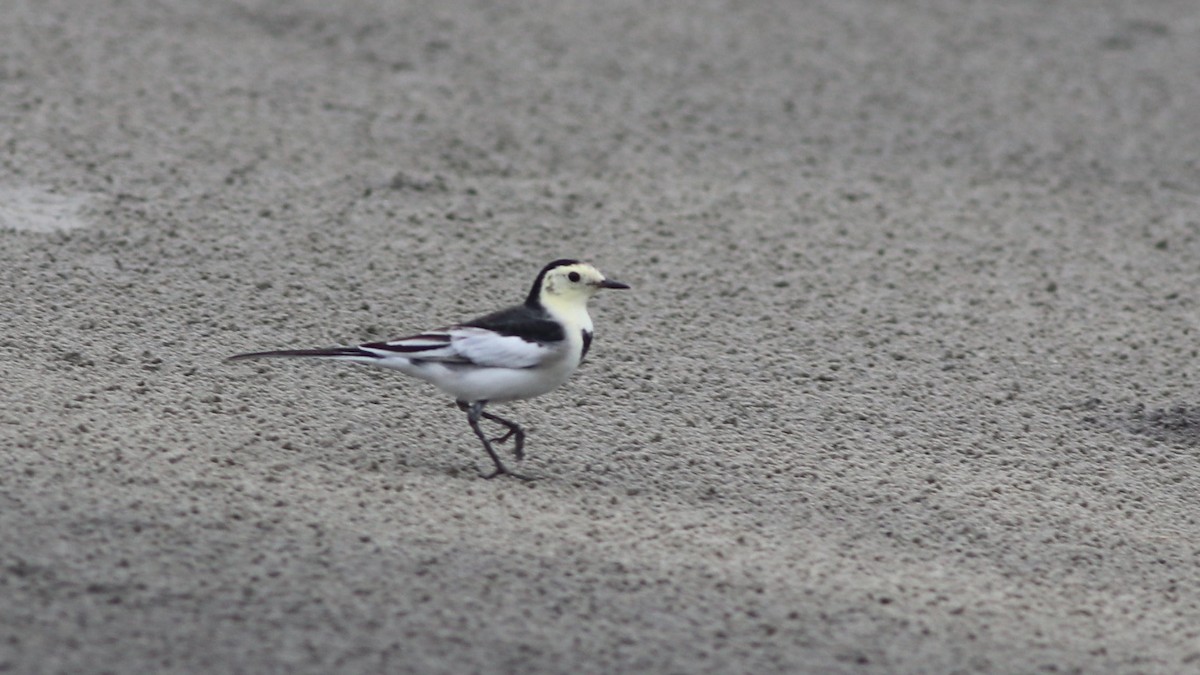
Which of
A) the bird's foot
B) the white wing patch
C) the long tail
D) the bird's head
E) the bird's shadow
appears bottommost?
the bird's foot

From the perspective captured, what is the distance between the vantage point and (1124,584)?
4.87 m

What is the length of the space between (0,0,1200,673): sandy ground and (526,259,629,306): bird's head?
21.6 inches

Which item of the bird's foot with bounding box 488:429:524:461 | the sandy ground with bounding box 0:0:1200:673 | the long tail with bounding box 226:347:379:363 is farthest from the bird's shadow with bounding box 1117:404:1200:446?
the long tail with bounding box 226:347:379:363

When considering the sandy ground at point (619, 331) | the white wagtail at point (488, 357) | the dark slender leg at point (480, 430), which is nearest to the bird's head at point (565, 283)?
the white wagtail at point (488, 357)

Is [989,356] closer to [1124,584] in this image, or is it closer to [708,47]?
[1124,584]

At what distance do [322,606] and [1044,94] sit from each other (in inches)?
295

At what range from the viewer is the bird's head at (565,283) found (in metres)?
Result: 5.39

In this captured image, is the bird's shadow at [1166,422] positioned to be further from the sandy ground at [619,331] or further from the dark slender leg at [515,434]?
the dark slender leg at [515,434]

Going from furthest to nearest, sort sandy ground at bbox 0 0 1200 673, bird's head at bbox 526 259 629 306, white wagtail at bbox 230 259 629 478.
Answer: bird's head at bbox 526 259 629 306 < white wagtail at bbox 230 259 629 478 < sandy ground at bbox 0 0 1200 673

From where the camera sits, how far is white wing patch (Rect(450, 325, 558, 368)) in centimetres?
516

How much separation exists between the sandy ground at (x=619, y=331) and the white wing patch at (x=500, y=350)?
40 centimetres

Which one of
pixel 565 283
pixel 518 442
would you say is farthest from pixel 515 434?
pixel 565 283

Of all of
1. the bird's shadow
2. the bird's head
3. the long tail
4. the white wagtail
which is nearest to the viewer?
the long tail

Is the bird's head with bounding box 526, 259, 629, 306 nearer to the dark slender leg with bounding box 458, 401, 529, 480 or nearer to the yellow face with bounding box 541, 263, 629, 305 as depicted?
the yellow face with bounding box 541, 263, 629, 305
